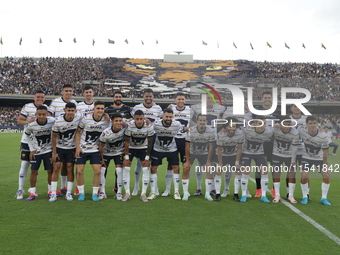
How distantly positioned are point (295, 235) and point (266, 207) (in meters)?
1.79

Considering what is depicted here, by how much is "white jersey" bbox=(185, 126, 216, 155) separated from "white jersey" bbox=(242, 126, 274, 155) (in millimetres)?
712

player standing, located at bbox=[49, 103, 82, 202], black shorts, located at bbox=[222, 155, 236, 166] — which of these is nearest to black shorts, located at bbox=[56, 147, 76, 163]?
player standing, located at bbox=[49, 103, 82, 202]

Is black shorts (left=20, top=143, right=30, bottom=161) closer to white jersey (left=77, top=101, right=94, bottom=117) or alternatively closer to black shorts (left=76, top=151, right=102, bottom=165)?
black shorts (left=76, top=151, right=102, bottom=165)

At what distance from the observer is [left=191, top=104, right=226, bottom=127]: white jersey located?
8.62 meters

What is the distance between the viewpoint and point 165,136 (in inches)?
309

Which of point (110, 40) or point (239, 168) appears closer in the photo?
point (239, 168)

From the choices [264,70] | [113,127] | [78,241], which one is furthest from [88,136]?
[264,70]

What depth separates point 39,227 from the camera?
5.43m

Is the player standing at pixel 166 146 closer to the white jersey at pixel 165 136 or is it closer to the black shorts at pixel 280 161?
the white jersey at pixel 165 136

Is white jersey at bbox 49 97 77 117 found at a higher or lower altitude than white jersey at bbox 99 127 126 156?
higher

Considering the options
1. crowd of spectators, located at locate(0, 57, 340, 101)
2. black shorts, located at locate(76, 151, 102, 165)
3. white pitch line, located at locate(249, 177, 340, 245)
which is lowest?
white pitch line, located at locate(249, 177, 340, 245)

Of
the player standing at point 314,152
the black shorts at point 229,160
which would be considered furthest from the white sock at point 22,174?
the player standing at point 314,152

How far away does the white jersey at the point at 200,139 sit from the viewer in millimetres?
7895

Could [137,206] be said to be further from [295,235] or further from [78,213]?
[295,235]
